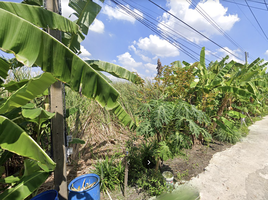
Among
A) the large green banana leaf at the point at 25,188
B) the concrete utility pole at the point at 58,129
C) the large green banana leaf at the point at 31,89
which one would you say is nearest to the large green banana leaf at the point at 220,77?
the concrete utility pole at the point at 58,129

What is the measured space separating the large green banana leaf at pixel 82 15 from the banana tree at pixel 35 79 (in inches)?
32.0

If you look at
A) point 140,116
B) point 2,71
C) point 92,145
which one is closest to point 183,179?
point 140,116

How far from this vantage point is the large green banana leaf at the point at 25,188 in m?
1.67

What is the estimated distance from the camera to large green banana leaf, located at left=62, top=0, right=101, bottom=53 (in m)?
2.80

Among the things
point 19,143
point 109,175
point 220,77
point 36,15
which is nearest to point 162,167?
Answer: point 109,175

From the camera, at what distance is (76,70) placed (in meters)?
1.73

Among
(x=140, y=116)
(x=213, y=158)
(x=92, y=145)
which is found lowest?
(x=92, y=145)

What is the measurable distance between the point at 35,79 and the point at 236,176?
5076 millimetres

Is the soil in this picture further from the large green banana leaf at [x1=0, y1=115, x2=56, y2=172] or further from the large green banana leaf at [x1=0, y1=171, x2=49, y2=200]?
the large green banana leaf at [x1=0, y1=115, x2=56, y2=172]

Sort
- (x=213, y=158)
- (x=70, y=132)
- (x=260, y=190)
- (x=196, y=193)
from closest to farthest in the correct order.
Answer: (x=196, y=193) < (x=260, y=190) < (x=70, y=132) < (x=213, y=158)

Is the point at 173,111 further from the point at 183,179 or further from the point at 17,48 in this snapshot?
the point at 17,48

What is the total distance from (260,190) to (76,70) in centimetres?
480

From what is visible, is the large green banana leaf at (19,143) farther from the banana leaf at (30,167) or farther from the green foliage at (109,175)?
the green foliage at (109,175)

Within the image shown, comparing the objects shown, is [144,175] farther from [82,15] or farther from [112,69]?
[82,15]
